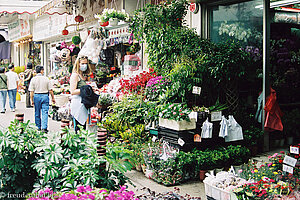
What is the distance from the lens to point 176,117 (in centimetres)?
602

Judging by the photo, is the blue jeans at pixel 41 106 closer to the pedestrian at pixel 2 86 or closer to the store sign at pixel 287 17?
the pedestrian at pixel 2 86

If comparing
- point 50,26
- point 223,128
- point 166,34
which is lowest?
point 223,128

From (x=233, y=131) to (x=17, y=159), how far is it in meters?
4.10

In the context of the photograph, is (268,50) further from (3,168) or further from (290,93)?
(3,168)

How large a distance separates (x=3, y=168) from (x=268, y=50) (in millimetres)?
5824

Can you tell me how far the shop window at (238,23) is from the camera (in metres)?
7.69

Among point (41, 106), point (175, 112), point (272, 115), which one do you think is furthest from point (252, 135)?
point (41, 106)

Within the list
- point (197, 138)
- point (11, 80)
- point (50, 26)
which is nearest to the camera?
point (197, 138)

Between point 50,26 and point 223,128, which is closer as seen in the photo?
point 223,128

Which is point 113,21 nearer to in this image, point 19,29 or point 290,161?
point 290,161

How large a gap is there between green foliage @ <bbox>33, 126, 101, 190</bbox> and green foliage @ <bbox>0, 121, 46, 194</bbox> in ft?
0.47

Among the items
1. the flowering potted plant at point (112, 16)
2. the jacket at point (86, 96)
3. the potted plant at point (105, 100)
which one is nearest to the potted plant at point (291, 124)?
the potted plant at point (105, 100)

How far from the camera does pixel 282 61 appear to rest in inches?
329

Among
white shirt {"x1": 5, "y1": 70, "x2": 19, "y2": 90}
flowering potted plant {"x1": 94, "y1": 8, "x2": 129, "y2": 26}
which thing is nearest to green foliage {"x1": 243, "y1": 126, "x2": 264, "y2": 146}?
flowering potted plant {"x1": 94, "y1": 8, "x2": 129, "y2": 26}
